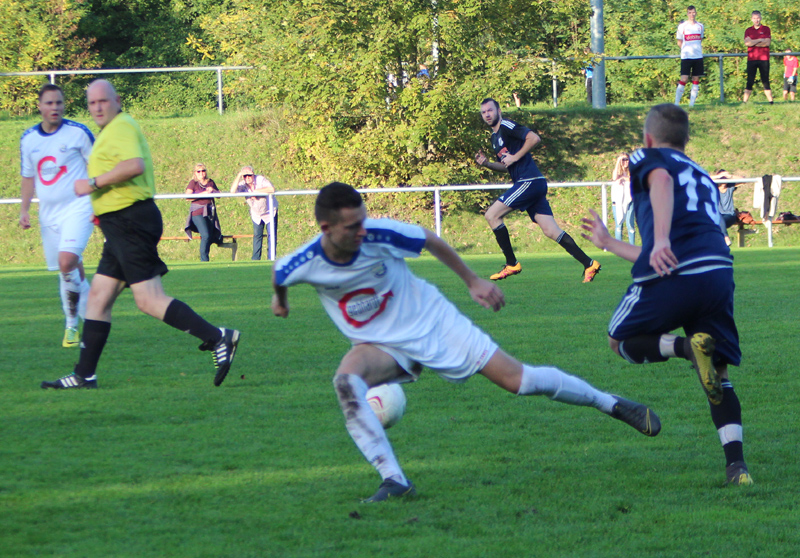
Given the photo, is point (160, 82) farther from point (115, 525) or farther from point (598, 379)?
point (115, 525)

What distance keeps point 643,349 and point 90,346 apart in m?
3.49

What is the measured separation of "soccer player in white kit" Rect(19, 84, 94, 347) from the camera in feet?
25.2

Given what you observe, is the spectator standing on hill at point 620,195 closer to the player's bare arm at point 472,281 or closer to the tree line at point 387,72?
the tree line at point 387,72

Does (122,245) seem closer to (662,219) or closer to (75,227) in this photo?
(75,227)

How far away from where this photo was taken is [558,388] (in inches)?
178

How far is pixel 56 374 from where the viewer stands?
273 inches

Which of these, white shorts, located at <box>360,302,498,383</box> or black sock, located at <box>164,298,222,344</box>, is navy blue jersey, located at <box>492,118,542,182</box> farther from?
white shorts, located at <box>360,302,498,383</box>

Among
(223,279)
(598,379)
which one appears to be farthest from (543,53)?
(598,379)

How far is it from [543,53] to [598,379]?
790 inches

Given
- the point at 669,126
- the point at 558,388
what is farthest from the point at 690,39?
the point at 558,388

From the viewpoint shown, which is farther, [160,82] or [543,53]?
[160,82]

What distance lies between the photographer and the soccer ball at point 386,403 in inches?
179

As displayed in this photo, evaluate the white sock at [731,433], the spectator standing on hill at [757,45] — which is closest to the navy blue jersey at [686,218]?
the white sock at [731,433]

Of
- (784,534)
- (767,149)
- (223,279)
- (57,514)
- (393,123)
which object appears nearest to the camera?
(784,534)
